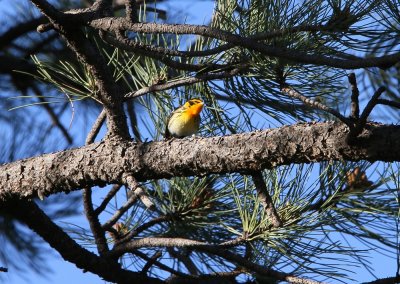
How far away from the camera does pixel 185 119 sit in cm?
282

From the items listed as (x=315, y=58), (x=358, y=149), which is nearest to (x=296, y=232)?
(x=358, y=149)

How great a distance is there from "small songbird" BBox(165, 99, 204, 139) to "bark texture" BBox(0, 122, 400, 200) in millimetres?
433

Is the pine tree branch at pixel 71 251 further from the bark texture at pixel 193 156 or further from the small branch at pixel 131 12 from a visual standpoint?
the small branch at pixel 131 12

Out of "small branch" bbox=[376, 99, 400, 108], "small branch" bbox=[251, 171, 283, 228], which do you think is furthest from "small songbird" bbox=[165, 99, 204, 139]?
"small branch" bbox=[376, 99, 400, 108]

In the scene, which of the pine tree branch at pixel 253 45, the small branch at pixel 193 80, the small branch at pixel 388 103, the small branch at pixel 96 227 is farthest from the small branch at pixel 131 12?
the small branch at pixel 96 227

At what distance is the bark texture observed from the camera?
1.40 m

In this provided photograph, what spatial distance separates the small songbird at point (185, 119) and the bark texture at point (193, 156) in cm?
43

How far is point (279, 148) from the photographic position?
148cm

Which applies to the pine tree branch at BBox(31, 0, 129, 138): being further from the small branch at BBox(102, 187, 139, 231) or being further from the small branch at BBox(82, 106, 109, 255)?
the small branch at BBox(102, 187, 139, 231)

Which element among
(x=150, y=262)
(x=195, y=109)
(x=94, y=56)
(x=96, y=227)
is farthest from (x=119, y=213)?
(x=94, y=56)

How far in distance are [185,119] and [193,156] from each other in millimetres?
1212

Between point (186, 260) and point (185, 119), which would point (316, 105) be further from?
point (185, 119)

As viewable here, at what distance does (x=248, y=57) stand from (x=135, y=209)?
926 millimetres

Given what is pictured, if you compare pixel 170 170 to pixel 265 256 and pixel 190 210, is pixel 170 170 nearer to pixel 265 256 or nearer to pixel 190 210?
pixel 265 256
